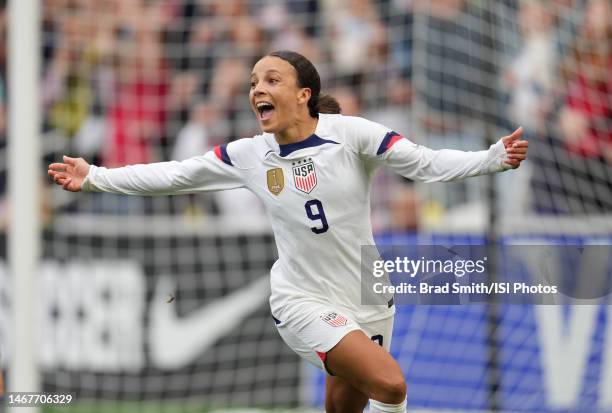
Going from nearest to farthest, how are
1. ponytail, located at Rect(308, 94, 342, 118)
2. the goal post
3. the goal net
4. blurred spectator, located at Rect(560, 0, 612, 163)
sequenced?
1. ponytail, located at Rect(308, 94, 342, 118)
2. the goal post
3. the goal net
4. blurred spectator, located at Rect(560, 0, 612, 163)

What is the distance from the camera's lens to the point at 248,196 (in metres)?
10.8

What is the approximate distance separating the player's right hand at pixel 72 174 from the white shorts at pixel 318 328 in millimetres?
1288

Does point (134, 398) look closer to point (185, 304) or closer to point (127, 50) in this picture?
point (185, 304)

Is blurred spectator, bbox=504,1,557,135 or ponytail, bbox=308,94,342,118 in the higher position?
Result: blurred spectator, bbox=504,1,557,135

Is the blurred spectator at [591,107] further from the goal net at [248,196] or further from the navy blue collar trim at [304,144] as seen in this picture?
the navy blue collar trim at [304,144]

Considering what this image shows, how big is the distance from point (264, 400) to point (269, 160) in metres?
4.17

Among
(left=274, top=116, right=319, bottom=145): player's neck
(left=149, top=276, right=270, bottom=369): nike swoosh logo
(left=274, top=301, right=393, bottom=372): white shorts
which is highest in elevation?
(left=274, top=116, right=319, bottom=145): player's neck

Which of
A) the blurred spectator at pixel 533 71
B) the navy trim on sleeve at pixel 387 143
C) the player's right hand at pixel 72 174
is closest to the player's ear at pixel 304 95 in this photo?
the navy trim on sleeve at pixel 387 143

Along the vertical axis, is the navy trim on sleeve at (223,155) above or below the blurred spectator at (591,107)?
below

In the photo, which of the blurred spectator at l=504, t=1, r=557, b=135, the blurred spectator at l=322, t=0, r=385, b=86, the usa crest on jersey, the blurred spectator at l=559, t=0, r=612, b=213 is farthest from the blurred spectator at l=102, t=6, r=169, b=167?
the usa crest on jersey

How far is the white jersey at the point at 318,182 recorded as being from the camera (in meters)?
6.32

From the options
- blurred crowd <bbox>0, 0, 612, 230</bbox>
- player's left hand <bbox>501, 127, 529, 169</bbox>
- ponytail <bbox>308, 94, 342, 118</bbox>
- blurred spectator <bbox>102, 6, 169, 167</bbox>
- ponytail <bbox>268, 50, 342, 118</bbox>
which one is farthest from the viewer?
blurred spectator <bbox>102, 6, 169, 167</bbox>

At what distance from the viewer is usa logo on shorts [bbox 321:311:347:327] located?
6.29m

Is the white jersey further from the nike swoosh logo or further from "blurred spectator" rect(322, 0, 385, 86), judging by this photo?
"blurred spectator" rect(322, 0, 385, 86)
